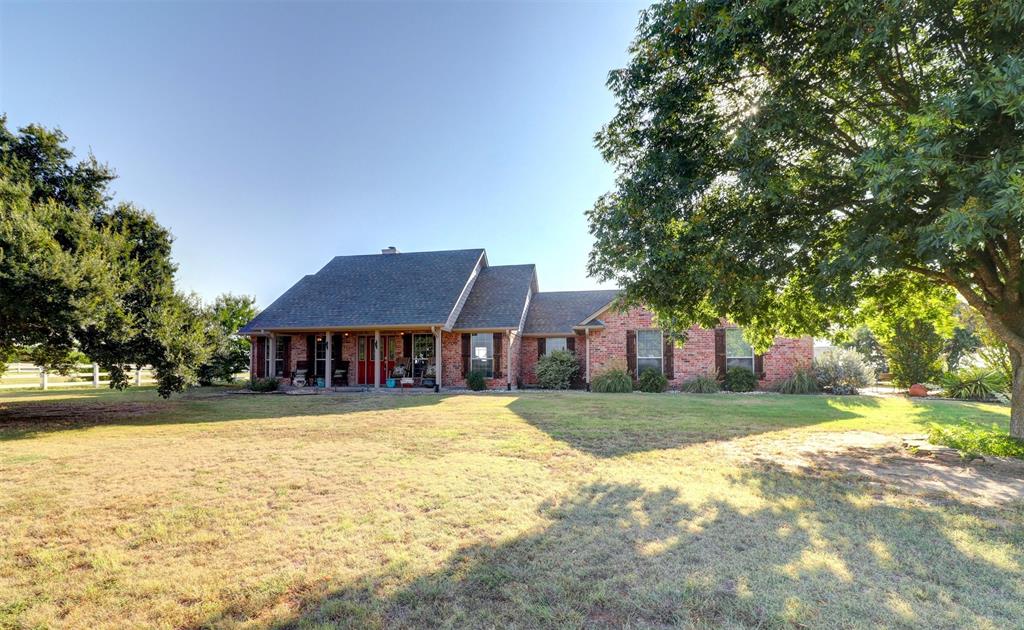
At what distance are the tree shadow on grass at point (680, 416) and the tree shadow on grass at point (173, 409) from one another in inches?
189

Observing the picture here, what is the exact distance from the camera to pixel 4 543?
3.61 m

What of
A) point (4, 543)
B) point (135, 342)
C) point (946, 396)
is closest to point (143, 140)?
point (135, 342)

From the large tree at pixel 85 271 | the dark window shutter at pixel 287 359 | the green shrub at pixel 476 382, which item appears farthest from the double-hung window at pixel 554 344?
the large tree at pixel 85 271

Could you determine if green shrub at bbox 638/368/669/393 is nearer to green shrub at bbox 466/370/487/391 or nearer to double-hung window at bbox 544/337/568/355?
double-hung window at bbox 544/337/568/355

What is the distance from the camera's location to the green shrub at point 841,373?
16.4 meters

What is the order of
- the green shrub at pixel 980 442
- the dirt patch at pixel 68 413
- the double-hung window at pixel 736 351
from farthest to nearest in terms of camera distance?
the double-hung window at pixel 736 351
the dirt patch at pixel 68 413
the green shrub at pixel 980 442

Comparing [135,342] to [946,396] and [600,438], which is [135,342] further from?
[946,396]

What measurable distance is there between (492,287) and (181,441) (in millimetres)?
15657

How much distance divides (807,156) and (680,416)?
596 centimetres

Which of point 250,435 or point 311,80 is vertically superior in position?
point 311,80

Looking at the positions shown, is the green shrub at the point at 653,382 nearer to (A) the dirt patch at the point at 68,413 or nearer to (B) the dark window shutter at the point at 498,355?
(B) the dark window shutter at the point at 498,355

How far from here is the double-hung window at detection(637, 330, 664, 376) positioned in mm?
18578

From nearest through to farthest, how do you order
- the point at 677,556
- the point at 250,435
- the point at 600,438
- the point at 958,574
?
the point at 958,574, the point at 677,556, the point at 600,438, the point at 250,435

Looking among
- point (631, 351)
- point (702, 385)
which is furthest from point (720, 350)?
point (631, 351)
